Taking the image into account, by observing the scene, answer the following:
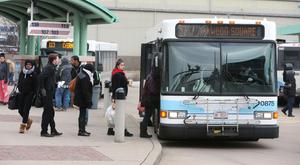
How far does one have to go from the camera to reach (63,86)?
1975 cm

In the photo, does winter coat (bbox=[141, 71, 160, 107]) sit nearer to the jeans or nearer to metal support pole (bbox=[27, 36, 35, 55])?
the jeans

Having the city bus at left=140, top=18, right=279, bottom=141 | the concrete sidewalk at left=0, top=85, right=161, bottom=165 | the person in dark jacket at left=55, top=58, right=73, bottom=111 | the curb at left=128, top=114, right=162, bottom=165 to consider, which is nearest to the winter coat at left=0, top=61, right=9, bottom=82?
the person in dark jacket at left=55, top=58, right=73, bottom=111

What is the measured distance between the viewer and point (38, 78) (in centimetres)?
1254

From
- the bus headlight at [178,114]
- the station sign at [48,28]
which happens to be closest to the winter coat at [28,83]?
the bus headlight at [178,114]

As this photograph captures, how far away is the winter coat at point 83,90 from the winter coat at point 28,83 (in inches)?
35.4

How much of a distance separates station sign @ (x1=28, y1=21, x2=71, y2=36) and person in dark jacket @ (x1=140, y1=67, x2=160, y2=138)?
771cm

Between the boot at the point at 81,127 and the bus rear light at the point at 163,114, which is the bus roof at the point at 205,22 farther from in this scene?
the boot at the point at 81,127

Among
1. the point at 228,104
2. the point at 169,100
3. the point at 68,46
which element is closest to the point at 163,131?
the point at 169,100

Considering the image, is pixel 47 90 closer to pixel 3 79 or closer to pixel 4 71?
pixel 4 71

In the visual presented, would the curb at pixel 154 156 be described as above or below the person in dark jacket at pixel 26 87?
below

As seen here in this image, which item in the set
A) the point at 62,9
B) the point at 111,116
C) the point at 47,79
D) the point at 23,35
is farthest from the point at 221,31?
the point at 23,35

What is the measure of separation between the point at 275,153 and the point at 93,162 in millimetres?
4369

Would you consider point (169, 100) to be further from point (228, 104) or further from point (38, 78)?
point (38, 78)

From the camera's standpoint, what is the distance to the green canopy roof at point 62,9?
19859 millimetres
